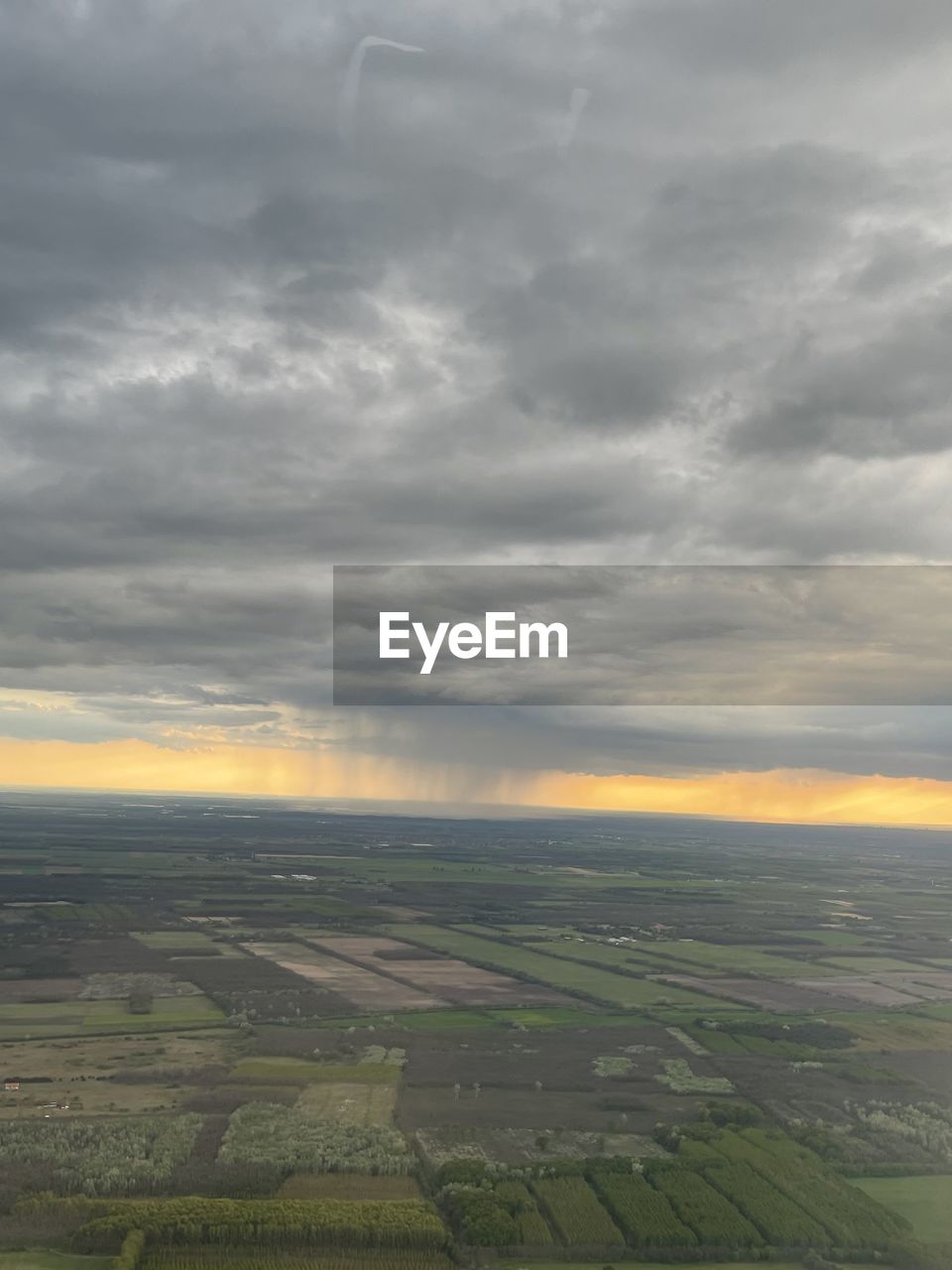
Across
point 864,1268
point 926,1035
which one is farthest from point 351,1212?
point 926,1035

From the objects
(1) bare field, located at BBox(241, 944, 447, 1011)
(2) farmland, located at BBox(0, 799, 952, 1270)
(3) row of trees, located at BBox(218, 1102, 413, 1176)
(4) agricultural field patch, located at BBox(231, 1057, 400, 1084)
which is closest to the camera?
(2) farmland, located at BBox(0, 799, 952, 1270)

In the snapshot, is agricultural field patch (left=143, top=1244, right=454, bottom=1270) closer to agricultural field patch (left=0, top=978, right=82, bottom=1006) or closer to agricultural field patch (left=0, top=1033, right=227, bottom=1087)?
agricultural field patch (left=0, top=1033, right=227, bottom=1087)

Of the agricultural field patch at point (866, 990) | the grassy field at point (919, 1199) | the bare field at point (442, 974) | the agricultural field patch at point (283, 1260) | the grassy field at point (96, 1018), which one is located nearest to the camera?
the agricultural field patch at point (283, 1260)

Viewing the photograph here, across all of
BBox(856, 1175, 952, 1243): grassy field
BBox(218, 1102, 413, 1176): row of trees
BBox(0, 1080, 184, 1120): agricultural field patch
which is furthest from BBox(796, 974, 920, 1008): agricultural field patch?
BBox(0, 1080, 184, 1120): agricultural field patch

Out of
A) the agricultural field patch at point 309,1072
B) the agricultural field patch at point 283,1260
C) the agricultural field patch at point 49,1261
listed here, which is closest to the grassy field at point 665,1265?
the agricultural field patch at point 283,1260

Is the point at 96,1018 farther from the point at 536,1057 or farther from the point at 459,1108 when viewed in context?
the point at 459,1108

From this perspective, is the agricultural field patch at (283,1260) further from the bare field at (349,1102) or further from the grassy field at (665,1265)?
the bare field at (349,1102)

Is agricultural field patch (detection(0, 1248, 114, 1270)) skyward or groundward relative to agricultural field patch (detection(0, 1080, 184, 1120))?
groundward

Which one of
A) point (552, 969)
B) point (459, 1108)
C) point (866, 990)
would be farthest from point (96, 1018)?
point (866, 990)
